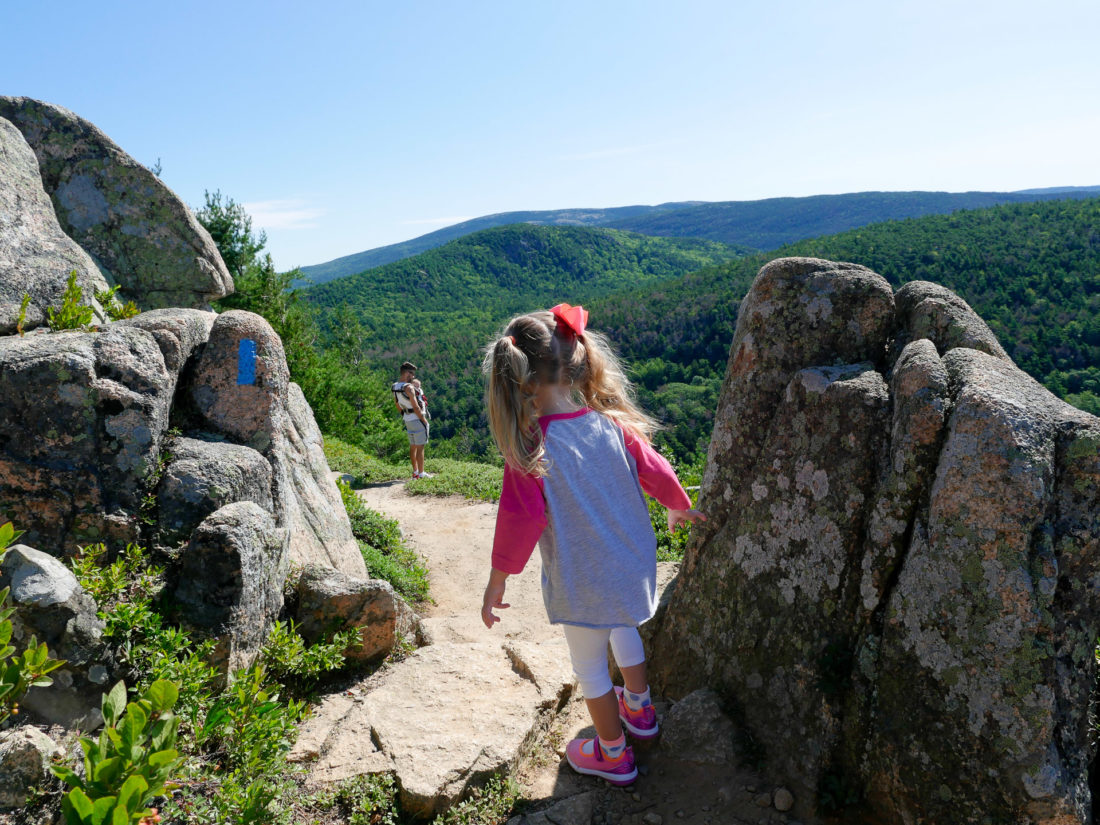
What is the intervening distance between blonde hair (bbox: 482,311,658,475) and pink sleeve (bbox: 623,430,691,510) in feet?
0.27

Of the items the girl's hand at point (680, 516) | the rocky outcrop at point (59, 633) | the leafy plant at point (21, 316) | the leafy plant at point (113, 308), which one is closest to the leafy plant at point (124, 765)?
the rocky outcrop at point (59, 633)

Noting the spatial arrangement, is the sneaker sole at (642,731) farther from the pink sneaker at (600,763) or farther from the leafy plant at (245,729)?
the leafy plant at (245,729)

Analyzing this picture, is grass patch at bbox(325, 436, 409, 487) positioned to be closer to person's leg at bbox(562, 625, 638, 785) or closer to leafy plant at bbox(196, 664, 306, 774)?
leafy plant at bbox(196, 664, 306, 774)

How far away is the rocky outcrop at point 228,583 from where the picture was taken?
396cm

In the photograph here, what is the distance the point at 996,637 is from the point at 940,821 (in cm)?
88

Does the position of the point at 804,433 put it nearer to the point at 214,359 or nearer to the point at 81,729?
the point at 81,729

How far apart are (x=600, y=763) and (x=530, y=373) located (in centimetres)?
228

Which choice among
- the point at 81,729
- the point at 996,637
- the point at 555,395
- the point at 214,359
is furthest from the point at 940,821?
the point at 214,359

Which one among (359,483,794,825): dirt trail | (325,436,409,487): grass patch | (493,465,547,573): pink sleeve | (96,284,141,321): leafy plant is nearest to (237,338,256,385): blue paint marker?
(96,284,141,321): leafy plant

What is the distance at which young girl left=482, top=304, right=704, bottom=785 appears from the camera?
11.0 ft

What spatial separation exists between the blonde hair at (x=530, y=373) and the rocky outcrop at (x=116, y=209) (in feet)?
27.4

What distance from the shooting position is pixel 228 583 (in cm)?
405

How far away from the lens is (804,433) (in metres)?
3.87

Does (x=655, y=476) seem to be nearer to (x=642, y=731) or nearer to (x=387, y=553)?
(x=642, y=731)
